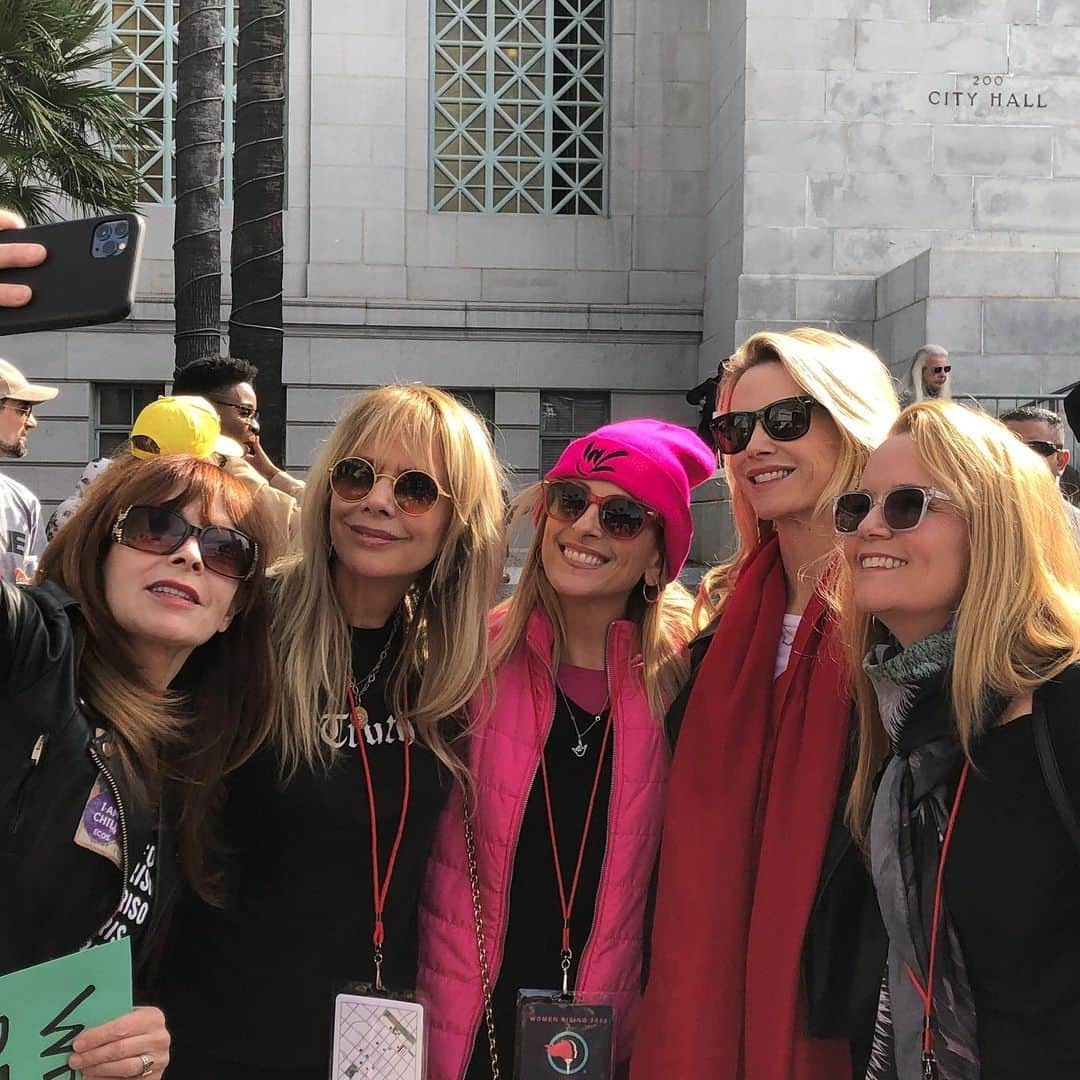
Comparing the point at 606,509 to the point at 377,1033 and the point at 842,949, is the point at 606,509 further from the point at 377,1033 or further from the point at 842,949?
the point at 377,1033

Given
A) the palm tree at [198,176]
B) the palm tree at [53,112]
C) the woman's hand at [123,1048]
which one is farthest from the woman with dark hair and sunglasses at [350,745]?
the palm tree at [53,112]

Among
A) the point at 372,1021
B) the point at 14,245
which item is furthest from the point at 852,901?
the point at 14,245

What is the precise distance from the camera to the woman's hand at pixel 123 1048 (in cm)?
214

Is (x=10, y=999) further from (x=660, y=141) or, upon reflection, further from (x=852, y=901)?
(x=660, y=141)

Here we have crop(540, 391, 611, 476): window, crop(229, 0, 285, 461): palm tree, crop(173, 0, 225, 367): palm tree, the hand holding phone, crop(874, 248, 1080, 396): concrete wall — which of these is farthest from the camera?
crop(540, 391, 611, 476): window

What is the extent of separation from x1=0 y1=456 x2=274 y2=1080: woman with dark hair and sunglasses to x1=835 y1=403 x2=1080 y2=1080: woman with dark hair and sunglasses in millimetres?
1290

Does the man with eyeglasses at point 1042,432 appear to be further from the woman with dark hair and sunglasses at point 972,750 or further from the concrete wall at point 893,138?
the concrete wall at point 893,138

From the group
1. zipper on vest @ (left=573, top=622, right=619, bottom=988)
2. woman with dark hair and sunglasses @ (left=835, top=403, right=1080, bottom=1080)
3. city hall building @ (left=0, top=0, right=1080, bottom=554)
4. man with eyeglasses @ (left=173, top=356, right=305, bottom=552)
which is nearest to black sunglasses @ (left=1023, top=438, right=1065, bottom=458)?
man with eyeglasses @ (left=173, top=356, right=305, bottom=552)

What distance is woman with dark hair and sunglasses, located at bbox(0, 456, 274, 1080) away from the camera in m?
2.10

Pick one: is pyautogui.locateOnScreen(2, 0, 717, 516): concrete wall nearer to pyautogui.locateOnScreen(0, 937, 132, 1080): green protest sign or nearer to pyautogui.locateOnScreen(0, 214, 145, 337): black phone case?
pyautogui.locateOnScreen(0, 937, 132, 1080): green protest sign

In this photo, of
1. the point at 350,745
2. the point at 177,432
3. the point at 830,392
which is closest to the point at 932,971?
the point at 350,745

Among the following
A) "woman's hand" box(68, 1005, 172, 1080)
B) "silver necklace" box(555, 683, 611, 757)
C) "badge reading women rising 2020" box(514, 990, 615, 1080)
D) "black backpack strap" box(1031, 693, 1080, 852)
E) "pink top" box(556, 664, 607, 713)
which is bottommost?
"badge reading women rising 2020" box(514, 990, 615, 1080)

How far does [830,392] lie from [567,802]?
45.8 inches

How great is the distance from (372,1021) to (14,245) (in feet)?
5.65
